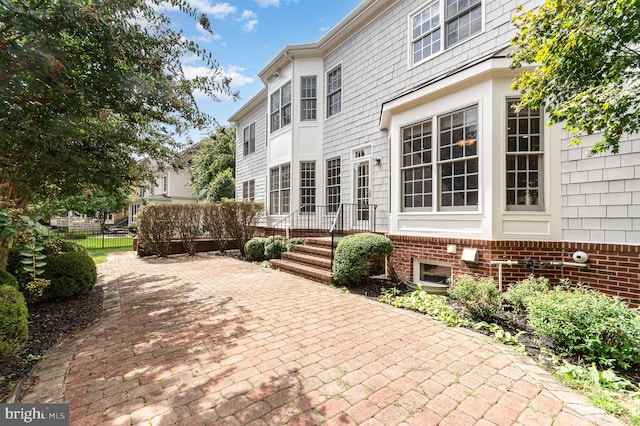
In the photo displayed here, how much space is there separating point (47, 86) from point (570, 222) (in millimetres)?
8224

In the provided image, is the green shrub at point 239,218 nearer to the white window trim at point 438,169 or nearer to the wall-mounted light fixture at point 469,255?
the white window trim at point 438,169

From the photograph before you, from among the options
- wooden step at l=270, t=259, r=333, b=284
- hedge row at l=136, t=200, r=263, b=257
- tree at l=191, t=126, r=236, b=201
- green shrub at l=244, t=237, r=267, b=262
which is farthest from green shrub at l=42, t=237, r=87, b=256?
tree at l=191, t=126, r=236, b=201

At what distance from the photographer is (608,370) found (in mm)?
2896

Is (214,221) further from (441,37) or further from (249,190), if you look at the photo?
(441,37)

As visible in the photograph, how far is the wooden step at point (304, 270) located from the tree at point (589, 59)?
16.6ft

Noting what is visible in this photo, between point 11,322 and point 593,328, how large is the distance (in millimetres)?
6388

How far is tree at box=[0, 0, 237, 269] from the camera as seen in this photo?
3383 mm

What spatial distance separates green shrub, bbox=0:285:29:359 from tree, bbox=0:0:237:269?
121 cm

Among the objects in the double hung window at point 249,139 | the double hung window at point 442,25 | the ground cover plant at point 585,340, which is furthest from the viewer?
the double hung window at point 249,139

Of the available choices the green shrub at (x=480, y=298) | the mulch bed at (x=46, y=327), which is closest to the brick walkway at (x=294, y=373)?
the mulch bed at (x=46, y=327)

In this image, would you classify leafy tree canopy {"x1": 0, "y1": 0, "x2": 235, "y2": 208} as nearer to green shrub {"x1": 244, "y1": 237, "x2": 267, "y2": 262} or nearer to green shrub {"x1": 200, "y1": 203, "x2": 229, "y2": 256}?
green shrub {"x1": 244, "y1": 237, "x2": 267, "y2": 262}

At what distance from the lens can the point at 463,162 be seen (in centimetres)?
582

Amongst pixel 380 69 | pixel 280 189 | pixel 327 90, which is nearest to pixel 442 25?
pixel 380 69

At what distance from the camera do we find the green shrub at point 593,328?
9.93 ft
